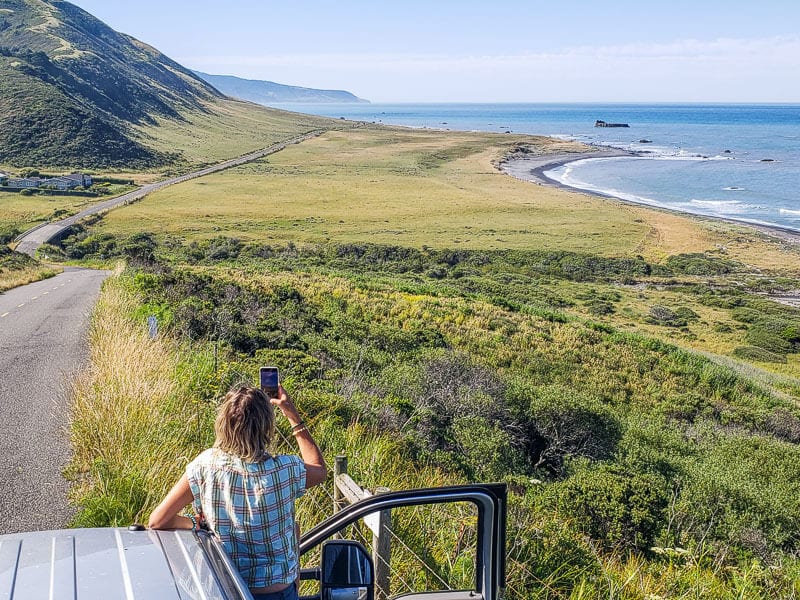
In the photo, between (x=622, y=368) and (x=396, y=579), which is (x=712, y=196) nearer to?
(x=622, y=368)

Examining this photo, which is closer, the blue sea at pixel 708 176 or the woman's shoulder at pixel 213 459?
the woman's shoulder at pixel 213 459

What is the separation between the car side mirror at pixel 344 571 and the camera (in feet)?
8.60

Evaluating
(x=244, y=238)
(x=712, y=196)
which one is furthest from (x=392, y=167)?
(x=244, y=238)

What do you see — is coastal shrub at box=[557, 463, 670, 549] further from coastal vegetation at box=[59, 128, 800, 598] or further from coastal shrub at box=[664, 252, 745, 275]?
coastal shrub at box=[664, 252, 745, 275]

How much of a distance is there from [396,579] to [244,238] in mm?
53070

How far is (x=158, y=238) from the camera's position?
53.2 metres

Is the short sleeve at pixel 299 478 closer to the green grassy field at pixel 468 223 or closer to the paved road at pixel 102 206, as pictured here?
the green grassy field at pixel 468 223

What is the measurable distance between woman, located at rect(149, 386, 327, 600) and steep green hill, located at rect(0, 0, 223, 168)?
94710mm

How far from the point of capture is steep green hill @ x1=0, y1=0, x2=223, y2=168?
91.3 m

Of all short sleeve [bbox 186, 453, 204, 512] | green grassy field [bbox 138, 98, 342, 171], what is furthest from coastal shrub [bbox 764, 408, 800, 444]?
green grassy field [bbox 138, 98, 342, 171]

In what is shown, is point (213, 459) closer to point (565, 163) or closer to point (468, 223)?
point (468, 223)

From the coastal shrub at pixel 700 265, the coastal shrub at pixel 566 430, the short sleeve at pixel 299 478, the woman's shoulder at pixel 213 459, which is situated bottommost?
the coastal shrub at pixel 700 265

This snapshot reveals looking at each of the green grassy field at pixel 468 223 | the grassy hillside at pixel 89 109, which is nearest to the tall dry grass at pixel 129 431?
the green grassy field at pixel 468 223

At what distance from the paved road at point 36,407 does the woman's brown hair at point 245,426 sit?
10.4 ft
